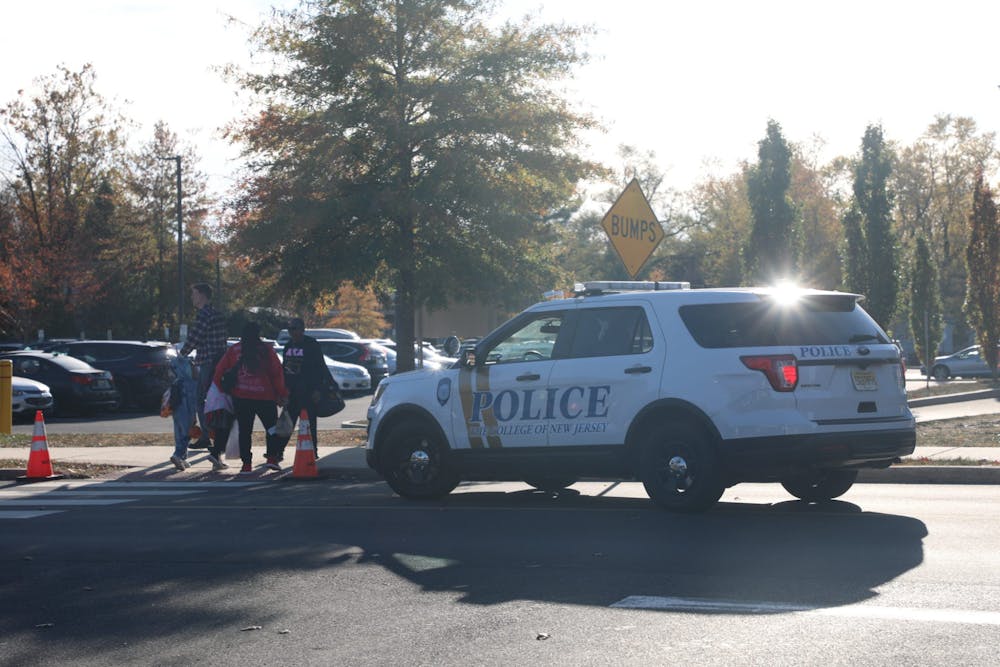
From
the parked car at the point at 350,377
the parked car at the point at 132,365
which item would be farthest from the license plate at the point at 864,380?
the parked car at the point at 350,377

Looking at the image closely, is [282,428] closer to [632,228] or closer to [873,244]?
[632,228]

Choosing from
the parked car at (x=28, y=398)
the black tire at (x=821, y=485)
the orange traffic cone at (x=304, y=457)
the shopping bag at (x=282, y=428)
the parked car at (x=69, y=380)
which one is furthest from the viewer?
the parked car at (x=69, y=380)

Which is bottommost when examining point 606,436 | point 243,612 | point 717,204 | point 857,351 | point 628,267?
point 243,612

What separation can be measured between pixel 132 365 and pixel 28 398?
3.95m

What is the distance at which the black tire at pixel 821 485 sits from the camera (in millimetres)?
10703

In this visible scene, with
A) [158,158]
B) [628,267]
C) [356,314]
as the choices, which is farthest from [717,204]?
[628,267]

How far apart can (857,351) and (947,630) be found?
4.25m

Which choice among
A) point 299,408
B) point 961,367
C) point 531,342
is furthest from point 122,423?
point 961,367

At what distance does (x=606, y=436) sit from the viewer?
1047 cm

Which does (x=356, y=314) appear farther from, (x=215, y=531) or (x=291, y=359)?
(x=215, y=531)

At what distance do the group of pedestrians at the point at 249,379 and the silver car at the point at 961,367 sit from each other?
36078mm

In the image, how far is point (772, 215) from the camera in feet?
119

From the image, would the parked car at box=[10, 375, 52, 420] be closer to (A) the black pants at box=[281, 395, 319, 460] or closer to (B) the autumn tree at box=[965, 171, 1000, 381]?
(A) the black pants at box=[281, 395, 319, 460]

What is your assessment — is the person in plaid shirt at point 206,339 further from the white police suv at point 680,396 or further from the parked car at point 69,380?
the parked car at point 69,380
